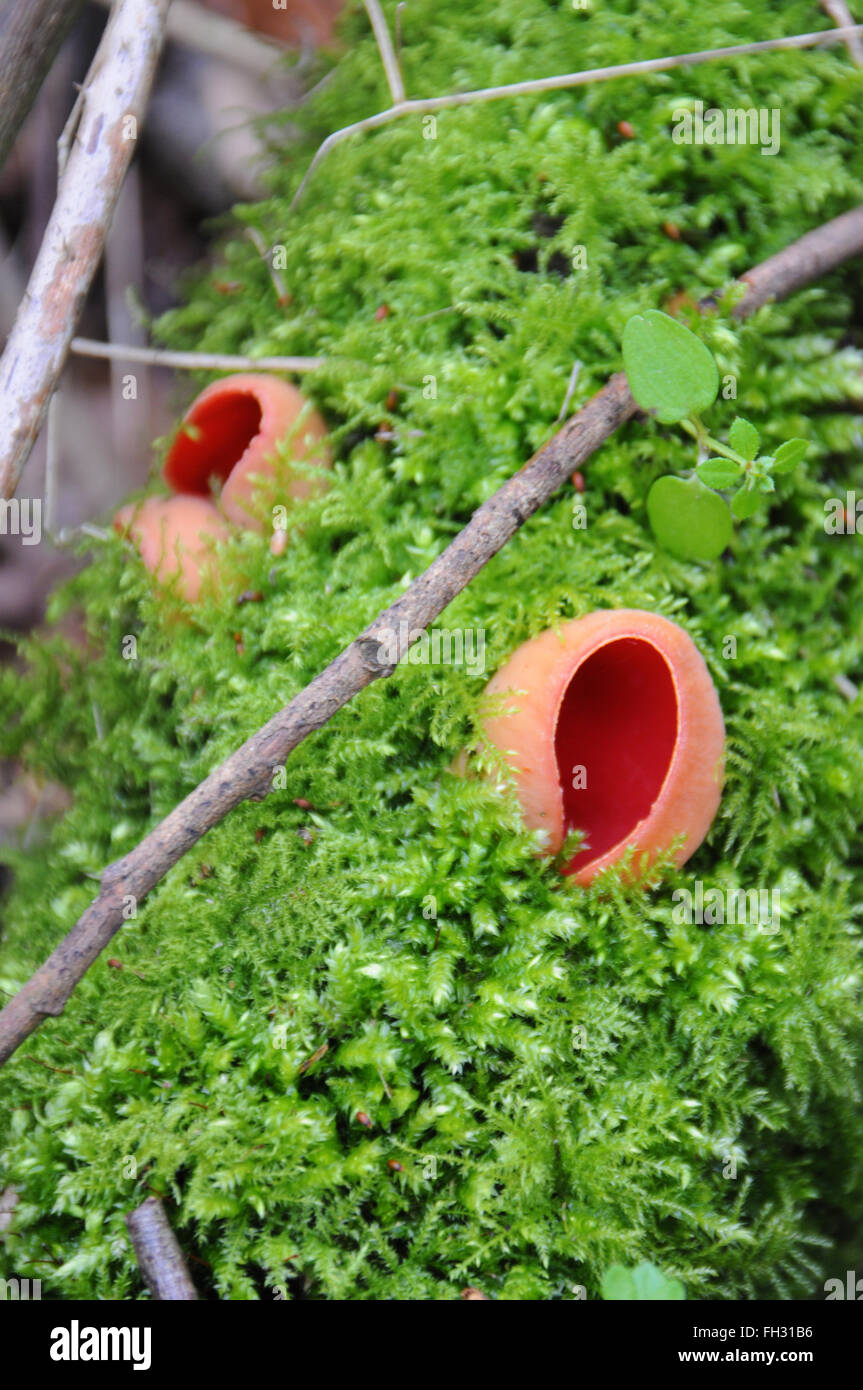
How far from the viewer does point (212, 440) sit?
6.40 feet

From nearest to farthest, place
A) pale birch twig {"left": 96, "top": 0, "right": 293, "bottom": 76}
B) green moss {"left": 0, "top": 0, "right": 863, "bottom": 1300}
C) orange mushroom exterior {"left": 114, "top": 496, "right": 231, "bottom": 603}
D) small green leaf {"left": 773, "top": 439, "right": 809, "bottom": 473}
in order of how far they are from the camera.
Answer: green moss {"left": 0, "top": 0, "right": 863, "bottom": 1300} < small green leaf {"left": 773, "top": 439, "right": 809, "bottom": 473} < orange mushroom exterior {"left": 114, "top": 496, "right": 231, "bottom": 603} < pale birch twig {"left": 96, "top": 0, "right": 293, "bottom": 76}

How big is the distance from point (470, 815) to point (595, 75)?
1.37 m

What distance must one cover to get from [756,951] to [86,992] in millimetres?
1016

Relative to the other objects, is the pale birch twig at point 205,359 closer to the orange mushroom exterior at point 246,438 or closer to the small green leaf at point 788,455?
the orange mushroom exterior at point 246,438

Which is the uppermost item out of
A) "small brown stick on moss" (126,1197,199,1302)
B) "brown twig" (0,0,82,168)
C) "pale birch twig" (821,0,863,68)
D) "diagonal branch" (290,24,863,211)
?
"pale birch twig" (821,0,863,68)

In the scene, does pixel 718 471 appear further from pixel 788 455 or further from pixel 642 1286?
pixel 642 1286

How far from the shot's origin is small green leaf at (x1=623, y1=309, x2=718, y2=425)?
1467mm

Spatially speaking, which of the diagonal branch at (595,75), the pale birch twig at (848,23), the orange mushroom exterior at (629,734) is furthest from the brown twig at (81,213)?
the pale birch twig at (848,23)

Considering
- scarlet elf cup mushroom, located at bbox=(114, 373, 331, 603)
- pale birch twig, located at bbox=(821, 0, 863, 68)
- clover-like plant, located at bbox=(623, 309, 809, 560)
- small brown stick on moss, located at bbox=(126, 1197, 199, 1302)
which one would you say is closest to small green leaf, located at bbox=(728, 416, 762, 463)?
clover-like plant, located at bbox=(623, 309, 809, 560)

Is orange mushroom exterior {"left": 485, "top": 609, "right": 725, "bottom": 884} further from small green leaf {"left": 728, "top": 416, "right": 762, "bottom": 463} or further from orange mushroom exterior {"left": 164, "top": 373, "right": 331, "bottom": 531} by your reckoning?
orange mushroom exterior {"left": 164, "top": 373, "right": 331, "bottom": 531}

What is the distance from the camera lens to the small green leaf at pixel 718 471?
1.49m

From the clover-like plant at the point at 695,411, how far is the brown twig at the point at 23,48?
39.4 inches

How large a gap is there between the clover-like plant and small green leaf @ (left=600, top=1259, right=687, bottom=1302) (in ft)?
3.44
